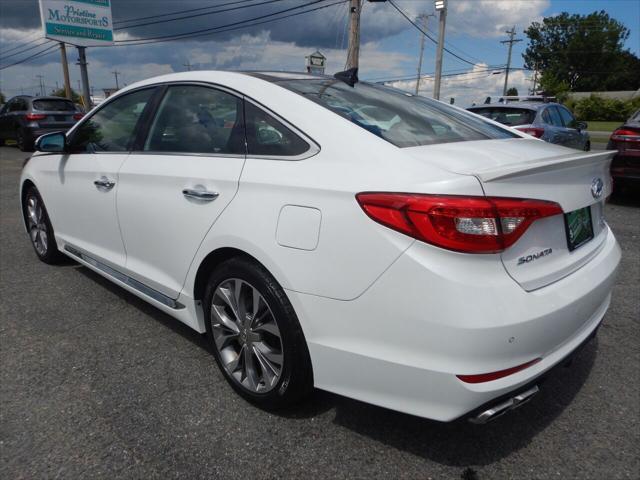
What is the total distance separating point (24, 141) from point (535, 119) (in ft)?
47.5

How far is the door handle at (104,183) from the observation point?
3.08 meters

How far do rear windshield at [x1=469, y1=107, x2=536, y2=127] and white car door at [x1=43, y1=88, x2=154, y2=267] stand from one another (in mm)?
6708

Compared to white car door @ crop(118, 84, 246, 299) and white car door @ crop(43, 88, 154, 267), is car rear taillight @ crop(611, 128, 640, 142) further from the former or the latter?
white car door @ crop(43, 88, 154, 267)

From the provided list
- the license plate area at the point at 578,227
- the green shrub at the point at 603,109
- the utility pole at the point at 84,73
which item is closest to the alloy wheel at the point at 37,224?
the license plate area at the point at 578,227

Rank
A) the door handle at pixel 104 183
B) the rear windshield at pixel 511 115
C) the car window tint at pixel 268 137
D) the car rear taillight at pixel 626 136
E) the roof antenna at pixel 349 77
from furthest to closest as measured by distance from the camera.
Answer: the rear windshield at pixel 511 115 → the car rear taillight at pixel 626 136 → the door handle at pixel 104 183 → the roof antenna at pixel 349 77 → the car window tint at pixel 268 137

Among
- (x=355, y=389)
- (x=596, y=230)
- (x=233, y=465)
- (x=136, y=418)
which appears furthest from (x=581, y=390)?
(x=136, y=418)

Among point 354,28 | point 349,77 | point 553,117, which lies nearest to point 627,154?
point 553,117

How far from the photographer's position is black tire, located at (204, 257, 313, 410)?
204cm

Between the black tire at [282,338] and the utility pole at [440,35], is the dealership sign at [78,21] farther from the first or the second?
the black tire at [282,338]

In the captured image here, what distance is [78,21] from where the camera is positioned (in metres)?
20.8

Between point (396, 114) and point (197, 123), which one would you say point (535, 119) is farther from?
point (197, 123)

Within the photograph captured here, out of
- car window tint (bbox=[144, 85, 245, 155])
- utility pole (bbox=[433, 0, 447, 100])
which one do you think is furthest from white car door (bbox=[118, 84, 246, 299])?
utility pole (bbox=[433, 0, 447, 100])

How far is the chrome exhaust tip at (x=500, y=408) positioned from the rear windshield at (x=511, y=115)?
23.8 ft

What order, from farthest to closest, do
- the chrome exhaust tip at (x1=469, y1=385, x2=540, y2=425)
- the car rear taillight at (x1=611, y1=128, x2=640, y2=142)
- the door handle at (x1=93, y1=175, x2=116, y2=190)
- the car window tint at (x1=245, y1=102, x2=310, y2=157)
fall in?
the car rear taillight at (x1=611, y1=128, x2=640, y2=142) < the door handle at (x1=93, y1=175, x2=116, y2=190) < the car window tint at (x1=245, y1=102, x2=310, y2=157) < the chrome exhaust tip at (x1=469, y1=385, x2=540, y2=425)
